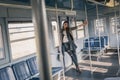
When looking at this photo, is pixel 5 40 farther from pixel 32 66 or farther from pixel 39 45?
pixel 39 45

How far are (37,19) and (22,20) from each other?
3.80 metres

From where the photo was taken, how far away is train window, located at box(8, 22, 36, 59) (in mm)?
3961

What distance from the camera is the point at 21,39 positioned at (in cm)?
426

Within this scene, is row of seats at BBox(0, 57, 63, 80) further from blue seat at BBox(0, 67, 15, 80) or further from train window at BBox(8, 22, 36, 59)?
train window at BBox(8, 22, 36, 59)

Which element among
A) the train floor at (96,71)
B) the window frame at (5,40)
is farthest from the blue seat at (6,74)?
the train floor at (96,71)

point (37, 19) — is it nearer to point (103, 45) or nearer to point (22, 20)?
Answer: point (22, 20)

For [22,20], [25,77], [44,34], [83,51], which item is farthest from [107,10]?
[44,34]

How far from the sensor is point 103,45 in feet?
25.9

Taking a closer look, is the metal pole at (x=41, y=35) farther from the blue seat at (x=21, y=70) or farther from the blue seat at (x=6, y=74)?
the blue seat at (x=21, y=70)

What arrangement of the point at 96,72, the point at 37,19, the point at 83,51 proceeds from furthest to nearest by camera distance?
the point at 83,51
the point at 96,72
the point at 37,19

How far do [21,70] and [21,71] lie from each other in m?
0.02

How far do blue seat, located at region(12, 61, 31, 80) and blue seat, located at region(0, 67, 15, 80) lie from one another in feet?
0.38

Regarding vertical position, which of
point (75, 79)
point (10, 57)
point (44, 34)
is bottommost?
point (75, 79)

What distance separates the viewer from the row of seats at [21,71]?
3398 millimetres
